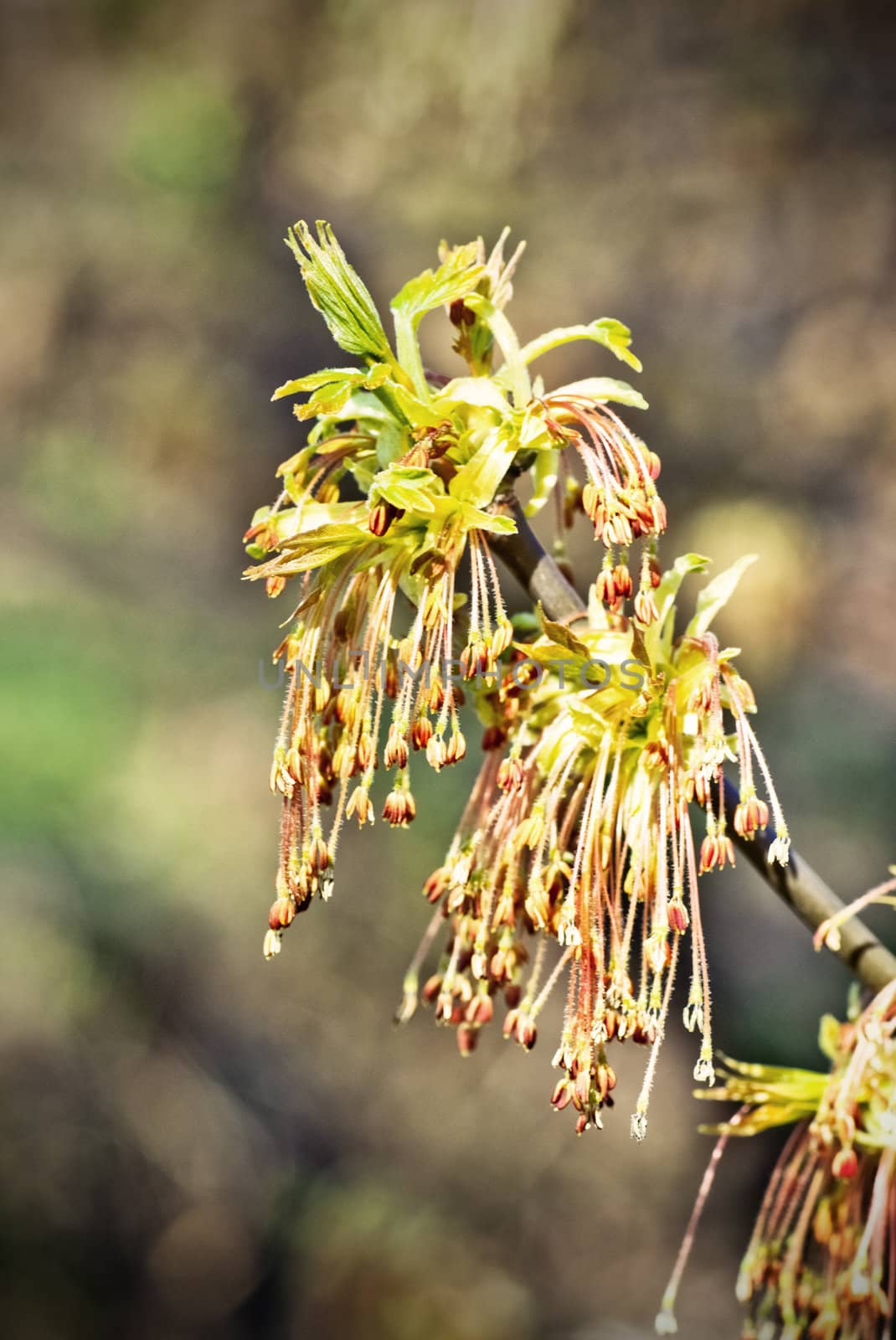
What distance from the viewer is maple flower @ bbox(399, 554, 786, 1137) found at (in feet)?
2.32

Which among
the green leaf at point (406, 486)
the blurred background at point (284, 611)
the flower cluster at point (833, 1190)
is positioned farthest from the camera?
the blurred background at point (284, 611)

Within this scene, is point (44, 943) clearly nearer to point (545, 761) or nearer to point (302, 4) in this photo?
point (545, 761)

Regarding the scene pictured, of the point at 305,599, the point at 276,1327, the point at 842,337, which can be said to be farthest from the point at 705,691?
the point at 842,337

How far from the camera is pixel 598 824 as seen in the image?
2.48ft

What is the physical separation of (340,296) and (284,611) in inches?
96.8

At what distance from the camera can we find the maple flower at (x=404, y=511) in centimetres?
70

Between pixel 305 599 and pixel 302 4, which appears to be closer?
pixel 305 599

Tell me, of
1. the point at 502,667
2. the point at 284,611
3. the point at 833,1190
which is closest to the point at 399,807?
the point at 502,667

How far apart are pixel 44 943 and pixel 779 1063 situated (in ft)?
6.00

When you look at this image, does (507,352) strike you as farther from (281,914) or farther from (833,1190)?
(833,1190)

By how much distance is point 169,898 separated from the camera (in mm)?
3008

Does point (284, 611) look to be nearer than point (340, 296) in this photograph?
No

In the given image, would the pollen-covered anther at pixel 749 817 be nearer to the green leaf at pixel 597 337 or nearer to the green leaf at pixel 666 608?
the green leaf at pixel 666 608

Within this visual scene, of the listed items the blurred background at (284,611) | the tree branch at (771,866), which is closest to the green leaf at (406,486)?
the tree branch at (771,866)
